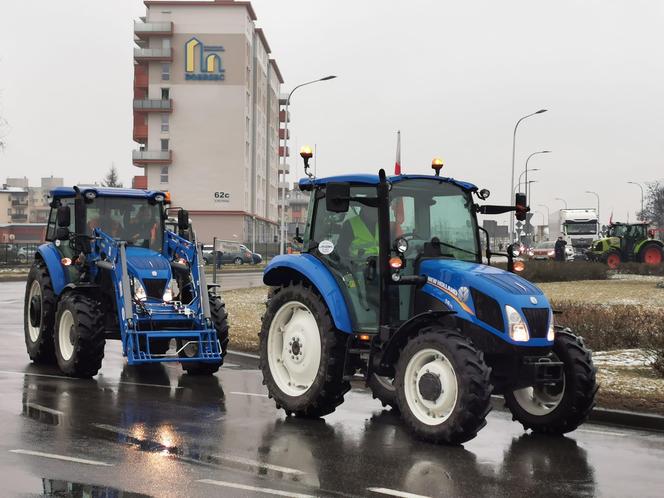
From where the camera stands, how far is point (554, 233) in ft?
264

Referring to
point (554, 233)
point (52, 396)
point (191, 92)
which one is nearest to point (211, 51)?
point (191, 92)

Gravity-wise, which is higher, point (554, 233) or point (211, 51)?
point (211, 51)

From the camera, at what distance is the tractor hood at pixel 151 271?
1292 cm

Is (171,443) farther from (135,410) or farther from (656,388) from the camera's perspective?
(656,388)

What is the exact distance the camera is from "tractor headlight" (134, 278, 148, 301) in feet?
41.9

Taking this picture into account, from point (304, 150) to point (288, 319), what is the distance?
70.7 inches

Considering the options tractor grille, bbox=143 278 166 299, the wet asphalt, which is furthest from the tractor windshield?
tractor grille, bbox=143 278 166 299

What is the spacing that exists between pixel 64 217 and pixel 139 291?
149cm

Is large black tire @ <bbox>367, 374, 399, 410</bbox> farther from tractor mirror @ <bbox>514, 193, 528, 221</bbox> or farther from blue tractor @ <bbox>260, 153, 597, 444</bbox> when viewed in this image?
tractor mirror @ <bbox>514, 193, 528, 221</bbox>

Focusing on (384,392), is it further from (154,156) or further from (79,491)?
(154,156)

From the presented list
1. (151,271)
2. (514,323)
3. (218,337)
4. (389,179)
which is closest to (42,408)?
(151,271)

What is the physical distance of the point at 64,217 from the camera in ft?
43.4

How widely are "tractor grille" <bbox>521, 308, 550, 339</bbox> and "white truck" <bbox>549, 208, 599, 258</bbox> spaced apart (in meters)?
56.8

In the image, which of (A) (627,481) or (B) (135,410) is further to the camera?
(B) (135,410)
